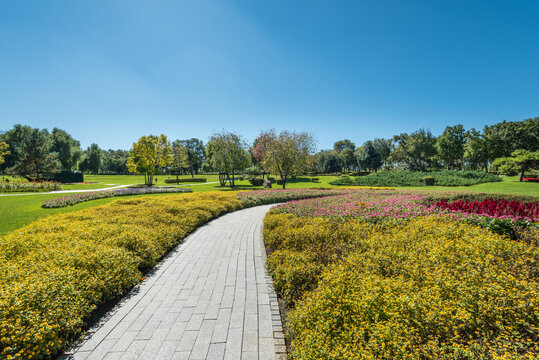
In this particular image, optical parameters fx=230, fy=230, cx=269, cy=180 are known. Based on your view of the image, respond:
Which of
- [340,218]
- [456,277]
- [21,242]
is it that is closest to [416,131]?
[340,218]

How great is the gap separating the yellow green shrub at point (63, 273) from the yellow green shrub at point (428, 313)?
324 cm

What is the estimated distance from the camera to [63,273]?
396 centimetres

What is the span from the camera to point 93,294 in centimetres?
394

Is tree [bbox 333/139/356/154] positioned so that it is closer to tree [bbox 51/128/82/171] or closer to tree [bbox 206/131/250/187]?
tree [bbox 206/131/250/187]

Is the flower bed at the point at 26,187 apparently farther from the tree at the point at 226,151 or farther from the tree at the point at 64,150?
the tree at the point at 64,150

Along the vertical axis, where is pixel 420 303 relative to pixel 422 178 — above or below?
below

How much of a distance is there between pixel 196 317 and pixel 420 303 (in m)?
3.40

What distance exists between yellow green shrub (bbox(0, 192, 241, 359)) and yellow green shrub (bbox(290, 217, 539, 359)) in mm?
3244

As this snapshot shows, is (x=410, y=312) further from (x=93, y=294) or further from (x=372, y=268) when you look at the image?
(x=93, y=294)

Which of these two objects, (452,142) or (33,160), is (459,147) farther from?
(33,160)

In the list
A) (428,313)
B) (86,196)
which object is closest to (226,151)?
(86,196)

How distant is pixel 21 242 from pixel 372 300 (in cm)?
756

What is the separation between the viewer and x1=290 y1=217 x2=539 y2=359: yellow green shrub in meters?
2.37

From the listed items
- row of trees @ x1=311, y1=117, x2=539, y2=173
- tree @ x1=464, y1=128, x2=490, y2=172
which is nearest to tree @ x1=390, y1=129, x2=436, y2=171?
row of trees @ x1=311, y1=117, x2=539, y2=173
